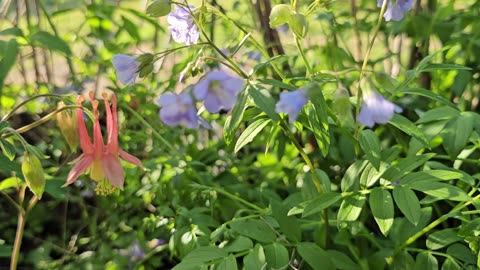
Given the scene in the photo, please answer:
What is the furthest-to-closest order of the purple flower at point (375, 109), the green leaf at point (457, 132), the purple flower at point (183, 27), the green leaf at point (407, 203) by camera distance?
the green leaf at point (457, 132)
the purple flower at point (183, 27)
the green leaf at point (407, 203)
the purple flower at point (375, 109)

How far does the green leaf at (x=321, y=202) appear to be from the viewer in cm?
127

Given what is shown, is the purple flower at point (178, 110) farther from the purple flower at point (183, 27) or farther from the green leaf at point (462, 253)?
the green leaf at point (462, 253)

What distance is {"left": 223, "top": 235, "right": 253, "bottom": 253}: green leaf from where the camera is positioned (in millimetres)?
1308

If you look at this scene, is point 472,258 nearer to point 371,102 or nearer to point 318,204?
point 318,204

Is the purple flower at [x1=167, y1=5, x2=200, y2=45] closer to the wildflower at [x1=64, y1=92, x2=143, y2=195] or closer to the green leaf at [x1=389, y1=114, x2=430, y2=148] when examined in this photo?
the wildflower at [x1=64, y1=92, x2=143, y2=195]

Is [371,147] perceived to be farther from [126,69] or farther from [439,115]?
[126,69]

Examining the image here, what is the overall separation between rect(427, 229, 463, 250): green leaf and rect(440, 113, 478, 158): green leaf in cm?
Result: 15

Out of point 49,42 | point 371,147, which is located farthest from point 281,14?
point 49,42

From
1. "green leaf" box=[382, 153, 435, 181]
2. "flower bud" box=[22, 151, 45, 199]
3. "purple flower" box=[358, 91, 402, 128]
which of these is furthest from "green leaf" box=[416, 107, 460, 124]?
"flower bud" box=[22, 151, 45, 199]

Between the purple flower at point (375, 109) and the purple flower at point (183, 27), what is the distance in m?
0.33

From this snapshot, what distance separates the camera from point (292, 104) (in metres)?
1.11

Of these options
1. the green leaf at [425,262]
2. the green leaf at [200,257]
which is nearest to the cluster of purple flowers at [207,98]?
the green leaf at [200,257]

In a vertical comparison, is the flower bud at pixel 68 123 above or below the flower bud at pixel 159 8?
Answer: below

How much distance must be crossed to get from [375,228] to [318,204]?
0.42 m
